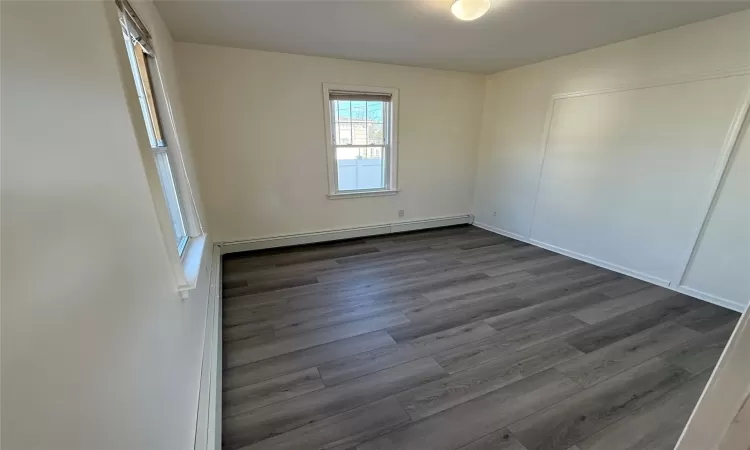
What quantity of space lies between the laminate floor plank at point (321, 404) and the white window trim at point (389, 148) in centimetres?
270

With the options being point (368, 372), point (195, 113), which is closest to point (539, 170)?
point (368, 372)

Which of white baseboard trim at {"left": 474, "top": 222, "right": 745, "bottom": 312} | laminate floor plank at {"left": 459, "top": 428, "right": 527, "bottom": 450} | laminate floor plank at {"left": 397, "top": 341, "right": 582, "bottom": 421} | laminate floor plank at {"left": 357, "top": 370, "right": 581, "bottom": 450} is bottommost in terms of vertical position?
laminate floor plank at {"left": 459, "top": 428, "right": 527, "bottom": 450}

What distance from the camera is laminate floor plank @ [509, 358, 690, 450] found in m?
1.41

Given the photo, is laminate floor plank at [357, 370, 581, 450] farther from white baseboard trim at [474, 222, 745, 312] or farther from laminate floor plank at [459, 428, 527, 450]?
white baseboard trim at [474, 222, 745, 312]

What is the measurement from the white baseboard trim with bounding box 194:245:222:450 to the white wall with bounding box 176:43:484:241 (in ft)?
5.68

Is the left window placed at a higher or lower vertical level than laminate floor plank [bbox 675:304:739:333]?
higher

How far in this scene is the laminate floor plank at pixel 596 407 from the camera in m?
1.41

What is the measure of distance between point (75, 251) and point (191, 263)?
127 cm

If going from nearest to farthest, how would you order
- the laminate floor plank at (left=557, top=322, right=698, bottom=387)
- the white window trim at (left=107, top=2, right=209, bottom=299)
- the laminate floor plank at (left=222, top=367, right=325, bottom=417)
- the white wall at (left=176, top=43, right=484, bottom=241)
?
the white window trim at (left=107, top=2, right=209, bottom=299), the laminate floor plank at (left=222, top=367, right=325, bottom=417), the laminate floor plank at (left=557, top=322, right=698, bottom=387), the white wall at (left=176, top=43, right=484, bottom=241)

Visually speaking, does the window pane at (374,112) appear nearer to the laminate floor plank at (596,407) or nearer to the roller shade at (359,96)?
the roller shade at (359,96)

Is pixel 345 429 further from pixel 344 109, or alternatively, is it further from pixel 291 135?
pixel 344 109

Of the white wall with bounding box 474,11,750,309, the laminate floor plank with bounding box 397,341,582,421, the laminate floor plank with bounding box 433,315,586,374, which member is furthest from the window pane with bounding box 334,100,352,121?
the laminate floor plank with bounding box 397,341,582,421

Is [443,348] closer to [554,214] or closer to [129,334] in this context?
[129,334]

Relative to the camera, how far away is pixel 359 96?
12.6 feet
